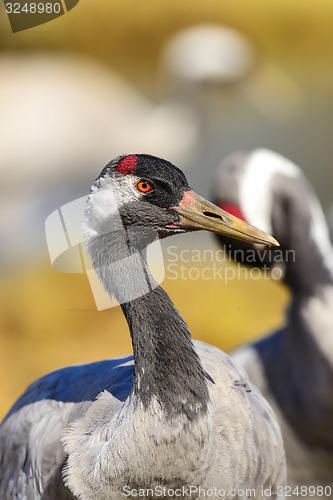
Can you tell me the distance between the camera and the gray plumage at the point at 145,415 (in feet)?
3.02

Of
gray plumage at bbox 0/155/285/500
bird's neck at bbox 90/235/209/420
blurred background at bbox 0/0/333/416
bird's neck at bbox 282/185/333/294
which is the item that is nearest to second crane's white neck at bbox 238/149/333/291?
bird's neck at bbox 282/185/333/294

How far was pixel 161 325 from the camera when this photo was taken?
94 cm

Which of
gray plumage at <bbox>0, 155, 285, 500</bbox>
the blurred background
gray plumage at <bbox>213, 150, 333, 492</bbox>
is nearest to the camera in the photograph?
gray plumage at <bbox>0, 155, 285, 500</bbox>

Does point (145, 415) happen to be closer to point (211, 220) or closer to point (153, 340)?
point (153, 340)

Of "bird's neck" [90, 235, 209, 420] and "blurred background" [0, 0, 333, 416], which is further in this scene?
"blurred background" [0, 0, 333, 416]

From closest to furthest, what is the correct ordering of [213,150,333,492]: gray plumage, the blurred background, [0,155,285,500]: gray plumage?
[0,155,285,500]: gray plumage
[213,150,333,492]: gray plumage
the blurred background

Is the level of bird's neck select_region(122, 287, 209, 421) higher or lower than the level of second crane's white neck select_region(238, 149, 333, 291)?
lower

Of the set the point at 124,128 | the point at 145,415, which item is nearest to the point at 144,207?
the point at 145,415

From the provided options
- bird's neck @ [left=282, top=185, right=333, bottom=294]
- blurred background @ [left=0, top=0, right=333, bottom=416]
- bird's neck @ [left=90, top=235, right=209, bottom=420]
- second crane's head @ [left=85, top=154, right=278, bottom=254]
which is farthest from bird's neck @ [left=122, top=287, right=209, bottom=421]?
blurred background @ [left=0, top=0, right=333, bottom=416]

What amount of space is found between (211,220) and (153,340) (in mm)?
206

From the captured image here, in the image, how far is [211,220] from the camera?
977 mm

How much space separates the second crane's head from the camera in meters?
0.95

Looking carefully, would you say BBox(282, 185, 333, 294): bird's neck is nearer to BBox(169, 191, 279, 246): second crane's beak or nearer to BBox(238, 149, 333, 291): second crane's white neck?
BBox(238, 149, 333, 291): second crane's white neck

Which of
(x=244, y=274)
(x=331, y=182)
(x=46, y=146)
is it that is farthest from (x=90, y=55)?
(x=331, y=182)
